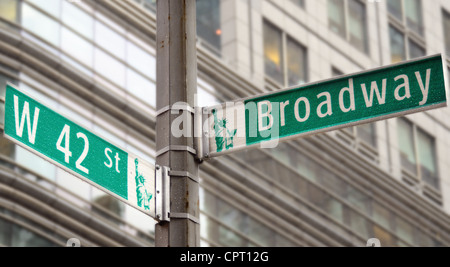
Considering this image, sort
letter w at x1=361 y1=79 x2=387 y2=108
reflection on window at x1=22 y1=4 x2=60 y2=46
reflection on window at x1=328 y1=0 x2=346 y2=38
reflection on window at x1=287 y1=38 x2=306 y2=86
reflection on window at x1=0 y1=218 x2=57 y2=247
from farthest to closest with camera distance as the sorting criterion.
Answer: reflection on window at x1=328 y1=0 x2=346 y2=38
reflection on window at x1=287 y1=38 x2=306 y2=86
reflection on window at x1=22 y1=4 x2=60 y2=46
reflection on window at x1=0 y1=218 x2=57 y2=247
letter w at x1=361 y1=79 x2=387 y2=108

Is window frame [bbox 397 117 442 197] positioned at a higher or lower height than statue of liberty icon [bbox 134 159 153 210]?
higher

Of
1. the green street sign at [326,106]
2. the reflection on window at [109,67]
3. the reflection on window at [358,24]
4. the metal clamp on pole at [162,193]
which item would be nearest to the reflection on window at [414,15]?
the reflection on window at [358,24]

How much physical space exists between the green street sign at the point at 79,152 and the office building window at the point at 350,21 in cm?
2738

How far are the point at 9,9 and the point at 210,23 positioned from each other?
9583 millimetres

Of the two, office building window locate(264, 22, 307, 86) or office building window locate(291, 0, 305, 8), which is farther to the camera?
office building window locate(291, 0, 305, 8)

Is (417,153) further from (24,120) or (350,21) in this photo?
(24,120)

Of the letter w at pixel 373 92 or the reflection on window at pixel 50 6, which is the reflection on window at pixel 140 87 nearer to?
the reflection on window at pixel 50 6

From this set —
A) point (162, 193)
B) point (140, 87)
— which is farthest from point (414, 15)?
point (162, 193)

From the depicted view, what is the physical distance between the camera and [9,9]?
778 inches

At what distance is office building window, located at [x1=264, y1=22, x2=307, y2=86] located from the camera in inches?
1147

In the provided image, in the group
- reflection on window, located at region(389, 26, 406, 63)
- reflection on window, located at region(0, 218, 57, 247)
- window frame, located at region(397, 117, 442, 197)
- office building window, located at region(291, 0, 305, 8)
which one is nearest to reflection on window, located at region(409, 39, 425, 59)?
reflection on window, located at region(389, 26, 406, 63)

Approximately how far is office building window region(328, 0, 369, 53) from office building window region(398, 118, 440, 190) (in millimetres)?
3498

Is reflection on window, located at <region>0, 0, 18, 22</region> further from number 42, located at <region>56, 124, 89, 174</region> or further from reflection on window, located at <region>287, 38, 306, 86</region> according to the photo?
number 42, located at <region>56, 124, 89, 174</region>
